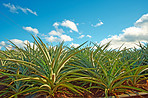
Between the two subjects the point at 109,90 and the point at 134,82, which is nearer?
the point at 109,90

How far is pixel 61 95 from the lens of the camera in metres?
1.40

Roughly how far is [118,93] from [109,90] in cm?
16

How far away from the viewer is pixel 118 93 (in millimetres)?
1496

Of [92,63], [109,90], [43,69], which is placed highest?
[92,63]

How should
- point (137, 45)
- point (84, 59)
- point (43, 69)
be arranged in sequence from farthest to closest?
point (137, 45), point (84, 59), point (43, 69)

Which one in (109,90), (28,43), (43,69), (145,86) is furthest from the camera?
(28,43)

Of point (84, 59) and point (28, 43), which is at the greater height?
point (28, 43)

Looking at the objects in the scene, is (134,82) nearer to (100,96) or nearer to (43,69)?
(100,96)

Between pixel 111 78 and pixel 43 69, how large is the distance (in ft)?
3.50

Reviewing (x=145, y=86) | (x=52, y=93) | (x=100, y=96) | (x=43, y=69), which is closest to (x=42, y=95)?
(x=52, y=93)

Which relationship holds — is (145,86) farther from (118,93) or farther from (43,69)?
(43,69)

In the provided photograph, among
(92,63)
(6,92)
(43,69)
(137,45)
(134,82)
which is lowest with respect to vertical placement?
(6,92)

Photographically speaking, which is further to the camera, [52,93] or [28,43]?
[28,43]

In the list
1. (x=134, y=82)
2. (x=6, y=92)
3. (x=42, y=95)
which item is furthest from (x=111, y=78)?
(x=6, y=92)
